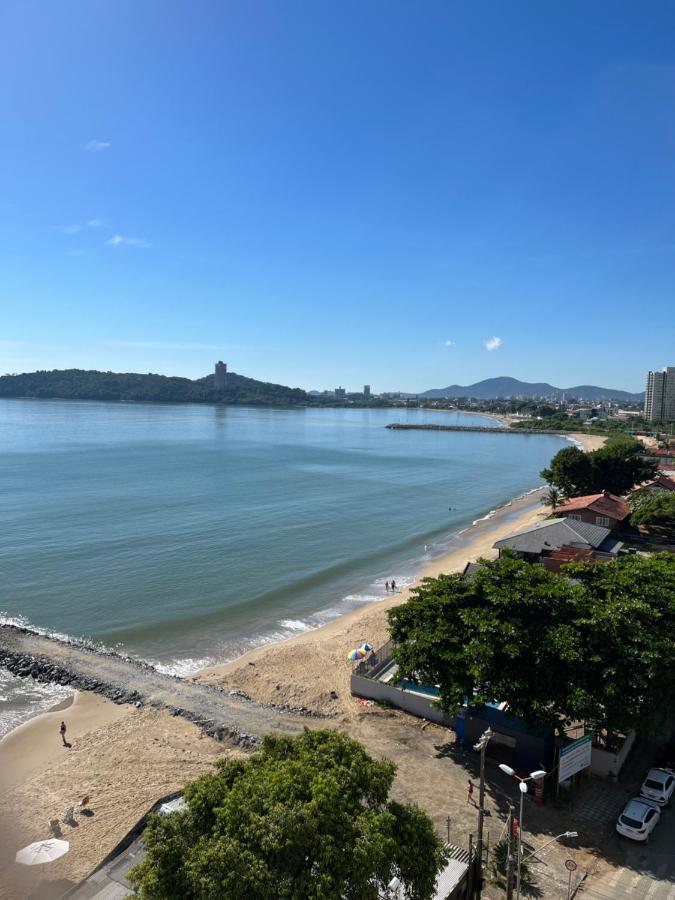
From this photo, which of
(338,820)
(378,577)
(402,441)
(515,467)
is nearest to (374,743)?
(338,820)

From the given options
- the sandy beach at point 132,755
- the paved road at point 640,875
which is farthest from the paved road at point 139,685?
the paved road at point 640,875

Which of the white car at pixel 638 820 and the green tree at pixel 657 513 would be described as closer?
the white car at pixel 638 820

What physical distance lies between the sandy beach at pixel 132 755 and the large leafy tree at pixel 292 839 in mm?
5621

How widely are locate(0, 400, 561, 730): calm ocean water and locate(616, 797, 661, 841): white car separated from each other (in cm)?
1967

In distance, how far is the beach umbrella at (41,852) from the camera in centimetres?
1516

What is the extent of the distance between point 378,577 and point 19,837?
95.3ft

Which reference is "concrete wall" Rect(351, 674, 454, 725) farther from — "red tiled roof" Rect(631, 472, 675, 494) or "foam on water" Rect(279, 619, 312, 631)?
"red tiled roof" Rect(631, 472, 675, 494)

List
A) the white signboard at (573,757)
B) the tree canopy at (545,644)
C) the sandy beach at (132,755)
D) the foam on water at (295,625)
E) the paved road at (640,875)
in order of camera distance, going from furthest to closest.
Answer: the foam on water at (295,625) → the sandy beach at (132,755) → the tree canopy at (545,644) → the white signboard at (573,757) → the paved road at (640,875)

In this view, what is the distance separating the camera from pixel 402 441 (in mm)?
162875

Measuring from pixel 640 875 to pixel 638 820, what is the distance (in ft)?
4.49

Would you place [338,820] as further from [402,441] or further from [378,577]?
→ [402,441]

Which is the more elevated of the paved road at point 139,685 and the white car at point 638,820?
the white car at point 638,820

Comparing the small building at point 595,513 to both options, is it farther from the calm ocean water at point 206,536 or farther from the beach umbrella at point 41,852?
the beach umbrella at point 41,852

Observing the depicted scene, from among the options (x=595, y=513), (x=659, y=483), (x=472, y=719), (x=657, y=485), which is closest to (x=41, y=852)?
(x=472, y=719)
